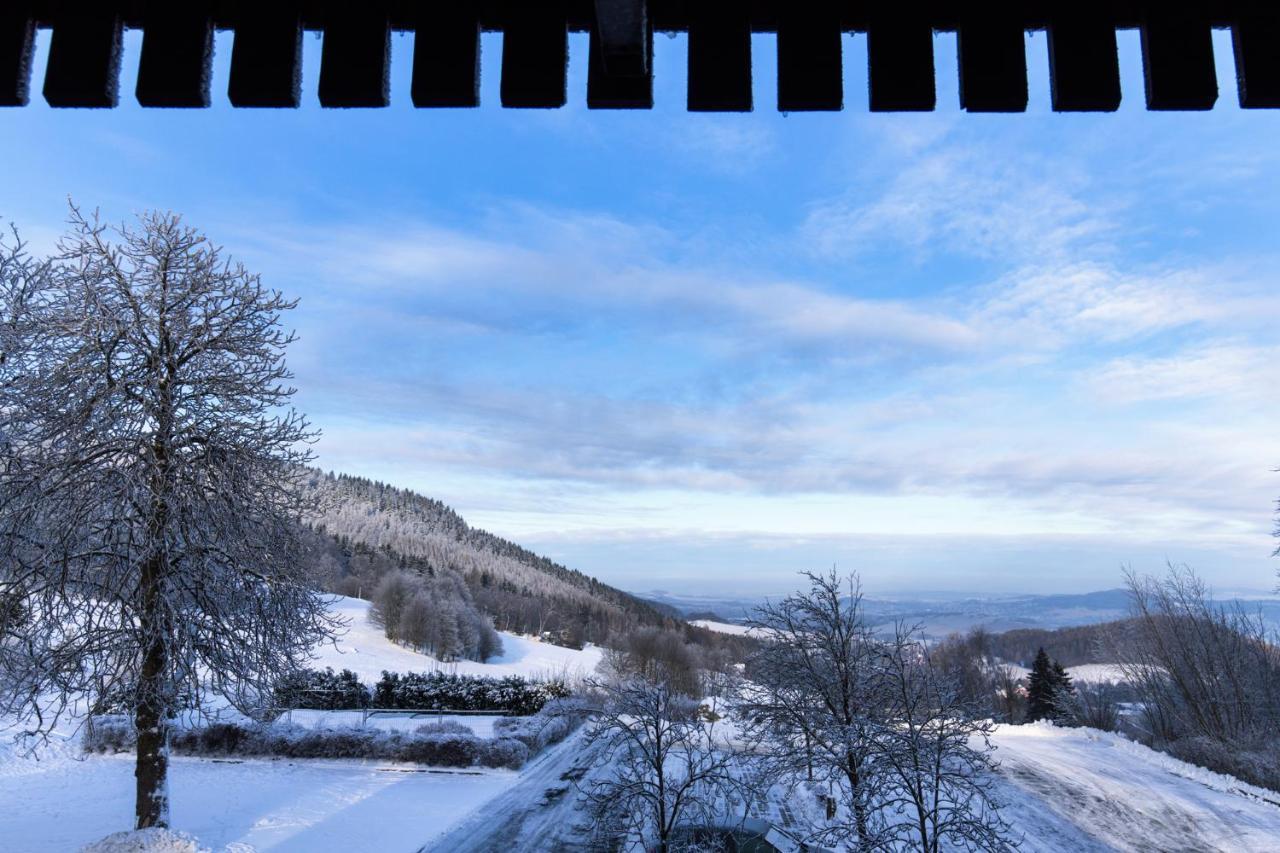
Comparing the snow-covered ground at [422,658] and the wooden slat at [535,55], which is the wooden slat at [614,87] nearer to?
the wooden slat at [535,55]

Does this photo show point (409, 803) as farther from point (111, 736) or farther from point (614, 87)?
point (614, 87)

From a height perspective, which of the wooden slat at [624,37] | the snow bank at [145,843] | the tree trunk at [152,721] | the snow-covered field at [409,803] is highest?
the wooden slat at [624,37]

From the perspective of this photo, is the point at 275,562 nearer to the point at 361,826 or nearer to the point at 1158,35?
the point at 361,826

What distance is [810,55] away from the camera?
5.24ft

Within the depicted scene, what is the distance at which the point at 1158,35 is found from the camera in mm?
1577

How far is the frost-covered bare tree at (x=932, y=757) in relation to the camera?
45.5 feet

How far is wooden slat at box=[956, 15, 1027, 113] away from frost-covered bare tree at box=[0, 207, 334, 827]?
59.9ft

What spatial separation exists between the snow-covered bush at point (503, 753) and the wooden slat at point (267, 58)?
91.7ft

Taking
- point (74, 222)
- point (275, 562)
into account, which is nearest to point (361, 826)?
point (275, 562)

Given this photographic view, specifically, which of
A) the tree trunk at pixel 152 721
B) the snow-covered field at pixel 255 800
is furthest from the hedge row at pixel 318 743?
the tree trunk at pixel 152 721

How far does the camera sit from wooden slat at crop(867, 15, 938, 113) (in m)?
1.58

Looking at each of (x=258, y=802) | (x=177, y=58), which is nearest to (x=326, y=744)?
(x=258, y=802)

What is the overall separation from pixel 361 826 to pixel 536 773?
28.5 feet

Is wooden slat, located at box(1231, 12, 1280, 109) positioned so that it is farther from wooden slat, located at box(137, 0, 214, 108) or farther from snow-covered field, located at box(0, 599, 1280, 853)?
snow-covered field, located at box(0, 599, 1280, 853)
